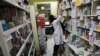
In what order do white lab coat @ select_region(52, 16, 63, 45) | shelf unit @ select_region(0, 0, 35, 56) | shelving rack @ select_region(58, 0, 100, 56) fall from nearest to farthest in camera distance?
shelf unit @ select_region(0, 0, 35, 56) → shelving rack @ select_region(58, 0, 100, 56) → white lab coat @ select_region(52, 16, 63, 45)

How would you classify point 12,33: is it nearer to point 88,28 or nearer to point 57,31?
point 88,28

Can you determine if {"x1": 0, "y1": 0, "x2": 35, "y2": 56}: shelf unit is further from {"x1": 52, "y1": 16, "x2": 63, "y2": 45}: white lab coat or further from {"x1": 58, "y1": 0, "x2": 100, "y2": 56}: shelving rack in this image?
{"x1": 52, "y1": 16, "x2": 63, "y2": 45}: white lab coat

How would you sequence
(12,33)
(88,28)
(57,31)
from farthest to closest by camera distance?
1. (57,31)
2. (88,28)
3. (12,33)

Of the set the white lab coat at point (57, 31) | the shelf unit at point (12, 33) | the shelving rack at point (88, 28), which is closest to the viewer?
the shelf unit at point (12, 33)

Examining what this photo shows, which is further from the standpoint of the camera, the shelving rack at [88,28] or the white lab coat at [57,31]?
the white lab coat at [57,31]

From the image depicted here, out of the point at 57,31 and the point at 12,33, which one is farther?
the point at 57,31

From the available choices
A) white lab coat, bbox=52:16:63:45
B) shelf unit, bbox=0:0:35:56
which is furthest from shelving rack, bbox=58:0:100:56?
shelf unit, bbox=0:0:35:56

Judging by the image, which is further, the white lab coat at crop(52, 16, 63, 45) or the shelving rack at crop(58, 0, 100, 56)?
the white lab coat at crop(52, 16, 63, 45)

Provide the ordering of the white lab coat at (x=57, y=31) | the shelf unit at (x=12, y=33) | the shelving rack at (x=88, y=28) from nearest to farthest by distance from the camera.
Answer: the shelf unit at (x=12, y=33)
the shelving rack at (x=88, y=28)
the white lab coat at (x=57, y=31)

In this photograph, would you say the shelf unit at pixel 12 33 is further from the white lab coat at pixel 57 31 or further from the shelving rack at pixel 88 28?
the white lab coat at pixel 57 31

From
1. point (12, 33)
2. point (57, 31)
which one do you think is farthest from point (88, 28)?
point (12, 33)

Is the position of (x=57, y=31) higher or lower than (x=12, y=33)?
lower

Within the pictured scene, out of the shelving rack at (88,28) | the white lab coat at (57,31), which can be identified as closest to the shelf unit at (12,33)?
the shelving rack at (88,28)

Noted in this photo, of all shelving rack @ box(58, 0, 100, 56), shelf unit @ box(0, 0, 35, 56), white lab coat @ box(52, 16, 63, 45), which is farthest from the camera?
white lab coat @ box(52, 16, 63, 45)
